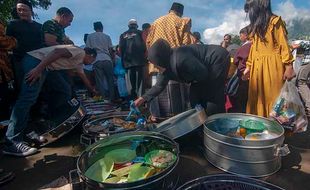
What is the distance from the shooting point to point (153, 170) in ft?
6.05

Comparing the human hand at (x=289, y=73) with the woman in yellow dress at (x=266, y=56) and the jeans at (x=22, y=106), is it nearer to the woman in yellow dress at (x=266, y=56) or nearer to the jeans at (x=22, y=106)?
the woman in yellow dress at (x=266, y=56)

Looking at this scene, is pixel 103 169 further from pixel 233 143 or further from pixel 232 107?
pixel 232 107

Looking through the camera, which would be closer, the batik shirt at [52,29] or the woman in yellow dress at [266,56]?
the woman in yellow dress at [266,56]

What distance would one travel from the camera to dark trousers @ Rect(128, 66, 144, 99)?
5.23m

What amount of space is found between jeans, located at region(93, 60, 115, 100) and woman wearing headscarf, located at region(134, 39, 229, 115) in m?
3.06

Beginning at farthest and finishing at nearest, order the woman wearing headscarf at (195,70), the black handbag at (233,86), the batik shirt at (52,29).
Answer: the black handbag at (233,86), the batik shirt at (52,29), the woman wearing headscarf at (195,70)

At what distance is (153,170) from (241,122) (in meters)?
1.26

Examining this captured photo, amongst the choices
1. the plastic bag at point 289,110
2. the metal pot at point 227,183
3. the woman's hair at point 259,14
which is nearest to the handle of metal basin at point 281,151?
the plastic bag at point 289,110

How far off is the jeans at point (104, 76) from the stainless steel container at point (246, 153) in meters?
3.74

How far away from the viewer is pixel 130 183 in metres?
1.54

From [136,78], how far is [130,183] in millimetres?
3865

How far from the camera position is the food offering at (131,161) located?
1800mm

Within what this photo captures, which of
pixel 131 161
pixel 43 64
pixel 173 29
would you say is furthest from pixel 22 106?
pixel 173 29

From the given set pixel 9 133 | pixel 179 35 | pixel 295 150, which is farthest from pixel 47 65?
pixel 295 150
